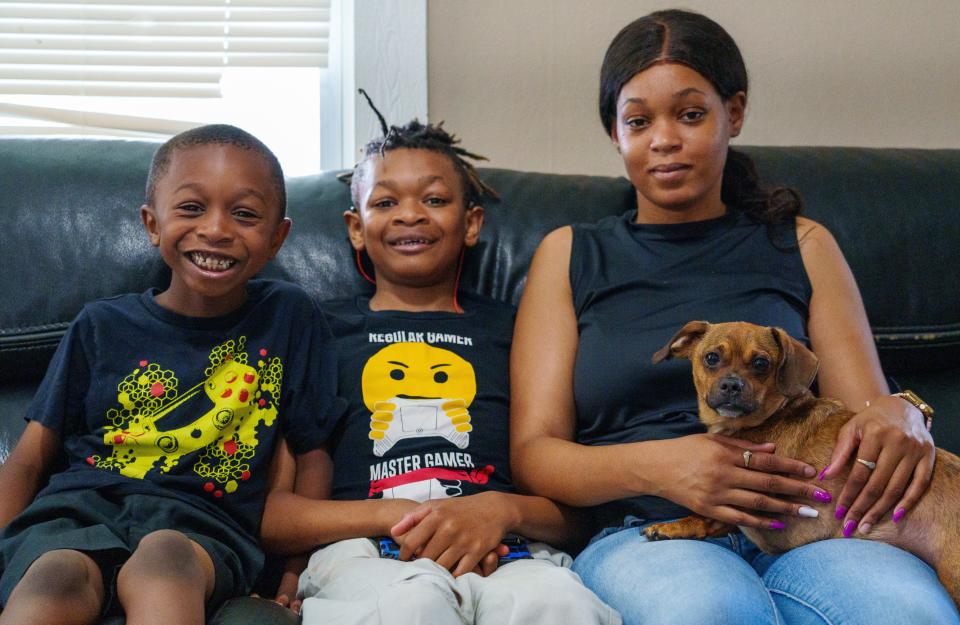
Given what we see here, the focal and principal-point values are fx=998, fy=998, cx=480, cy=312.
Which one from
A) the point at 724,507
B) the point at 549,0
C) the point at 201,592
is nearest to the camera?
the point at 201,592

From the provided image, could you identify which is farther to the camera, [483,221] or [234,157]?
[483,221]

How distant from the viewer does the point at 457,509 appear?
1545 mm

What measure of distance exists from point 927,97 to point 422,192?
1528 millimetres

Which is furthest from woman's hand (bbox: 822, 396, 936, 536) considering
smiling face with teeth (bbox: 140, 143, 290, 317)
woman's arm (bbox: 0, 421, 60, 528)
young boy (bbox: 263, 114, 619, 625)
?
woman's arm (bbox: 0, 421, 60, 528)

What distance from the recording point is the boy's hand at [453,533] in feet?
4.92

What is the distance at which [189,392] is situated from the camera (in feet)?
5.36

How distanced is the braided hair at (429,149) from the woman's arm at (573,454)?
0.23 metres

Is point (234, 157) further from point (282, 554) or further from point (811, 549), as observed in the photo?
point (811, 549)

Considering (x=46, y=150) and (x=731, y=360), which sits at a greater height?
(x=46, y=150)

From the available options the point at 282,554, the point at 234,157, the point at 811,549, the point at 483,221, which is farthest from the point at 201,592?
the point at 483,221

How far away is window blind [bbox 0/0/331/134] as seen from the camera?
2498 millimetres

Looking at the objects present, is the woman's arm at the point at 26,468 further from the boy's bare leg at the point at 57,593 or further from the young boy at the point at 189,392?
the boy's bare leg at the point at 57,593

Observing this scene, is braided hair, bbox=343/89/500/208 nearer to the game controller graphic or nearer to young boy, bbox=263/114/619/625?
→ young boy, bbox=263/114/619/625

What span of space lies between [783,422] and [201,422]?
92 cm
